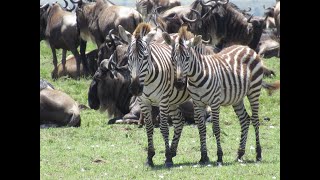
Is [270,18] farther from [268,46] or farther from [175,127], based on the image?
[175,127]

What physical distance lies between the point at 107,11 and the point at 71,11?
11.0 ft

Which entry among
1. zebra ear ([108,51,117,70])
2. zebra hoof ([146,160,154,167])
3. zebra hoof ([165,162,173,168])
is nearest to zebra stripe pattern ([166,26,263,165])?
zebra hoof ([165,162,173,168])

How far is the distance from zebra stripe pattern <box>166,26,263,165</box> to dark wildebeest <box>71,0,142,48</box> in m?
7.39

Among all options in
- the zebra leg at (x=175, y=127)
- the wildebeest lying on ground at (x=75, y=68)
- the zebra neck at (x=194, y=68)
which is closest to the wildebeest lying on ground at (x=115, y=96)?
the zebra leg at (x=175, y=127)

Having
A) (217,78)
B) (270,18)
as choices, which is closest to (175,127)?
(217,78)

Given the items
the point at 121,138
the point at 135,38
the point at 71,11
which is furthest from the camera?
the point at 71,11

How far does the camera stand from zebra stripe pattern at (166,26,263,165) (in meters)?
9.73

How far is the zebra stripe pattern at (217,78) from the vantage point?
9734mm

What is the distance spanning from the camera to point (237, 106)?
10.9 m

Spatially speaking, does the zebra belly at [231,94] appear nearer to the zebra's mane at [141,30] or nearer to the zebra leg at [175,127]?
the zebra leg at [175,127]

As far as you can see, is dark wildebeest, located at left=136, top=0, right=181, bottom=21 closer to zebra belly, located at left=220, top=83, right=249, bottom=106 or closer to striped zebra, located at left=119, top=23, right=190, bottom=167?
zebra belly, located at left=220, top=83, right=249, bottom=106

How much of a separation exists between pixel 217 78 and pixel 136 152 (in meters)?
1.69
